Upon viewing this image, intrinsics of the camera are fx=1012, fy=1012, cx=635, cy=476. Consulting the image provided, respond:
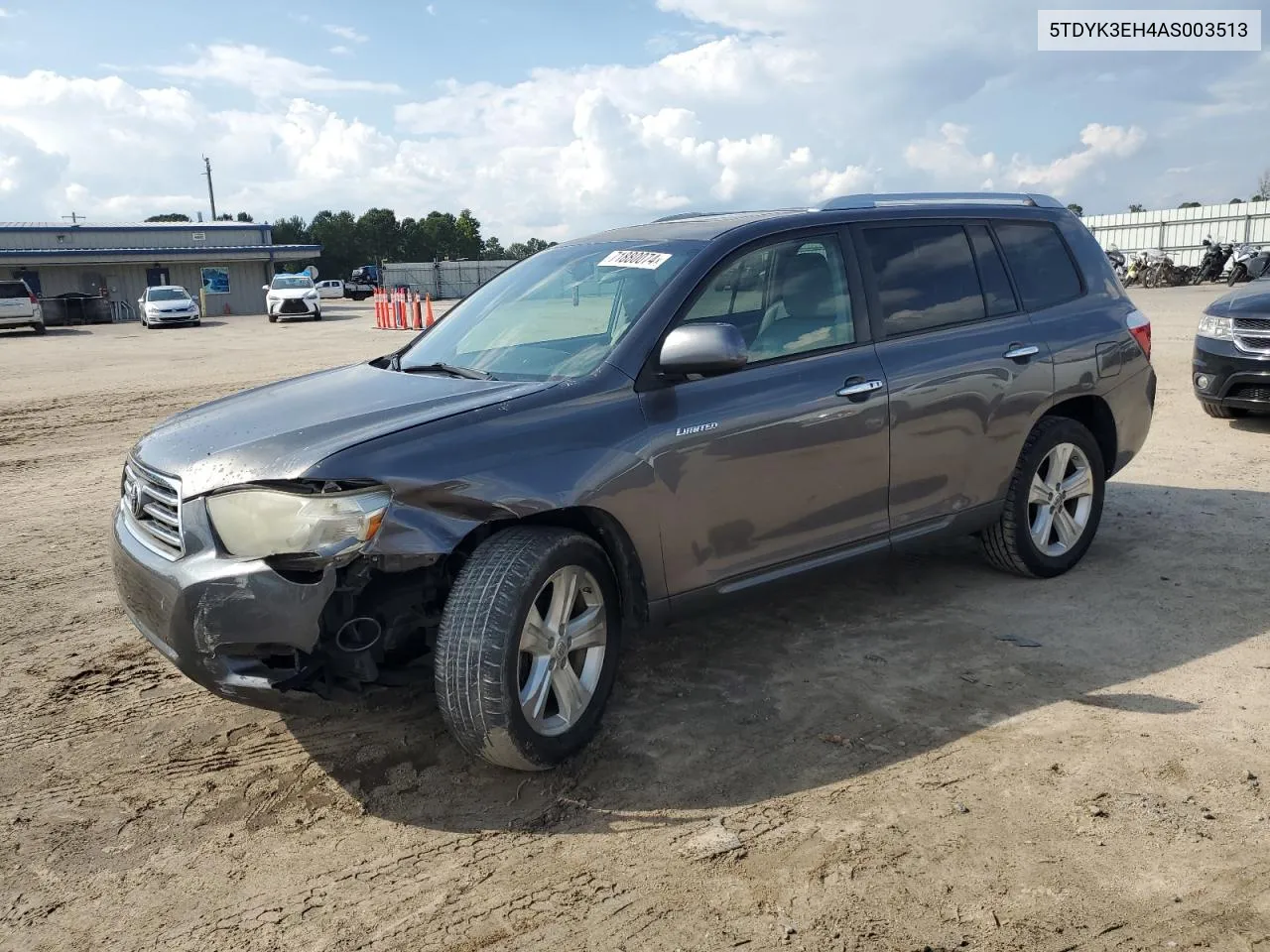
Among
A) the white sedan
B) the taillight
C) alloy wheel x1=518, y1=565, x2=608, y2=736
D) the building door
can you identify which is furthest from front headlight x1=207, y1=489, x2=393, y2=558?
the building door

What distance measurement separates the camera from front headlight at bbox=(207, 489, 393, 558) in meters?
3.01

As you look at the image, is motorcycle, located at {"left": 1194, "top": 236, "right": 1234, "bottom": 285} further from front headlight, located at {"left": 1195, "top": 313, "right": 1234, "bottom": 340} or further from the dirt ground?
the dirt ground

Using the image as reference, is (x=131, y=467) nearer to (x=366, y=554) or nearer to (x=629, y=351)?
(x=366, y=554)

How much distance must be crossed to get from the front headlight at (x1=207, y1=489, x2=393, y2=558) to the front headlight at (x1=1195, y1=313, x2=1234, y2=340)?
818cm

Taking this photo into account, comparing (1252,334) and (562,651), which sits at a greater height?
(1252,334)

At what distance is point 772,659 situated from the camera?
428cm

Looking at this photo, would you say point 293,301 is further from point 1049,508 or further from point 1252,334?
point 1049,508

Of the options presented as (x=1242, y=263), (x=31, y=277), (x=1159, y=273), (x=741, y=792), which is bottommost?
(x=741, y=792)

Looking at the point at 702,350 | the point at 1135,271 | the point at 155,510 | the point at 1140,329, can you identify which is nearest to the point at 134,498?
the point at 155,510

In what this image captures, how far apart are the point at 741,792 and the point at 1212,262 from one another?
38.6 metres

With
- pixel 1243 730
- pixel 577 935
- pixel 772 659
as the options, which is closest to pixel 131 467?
pixel 577 935

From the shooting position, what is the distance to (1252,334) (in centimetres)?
845

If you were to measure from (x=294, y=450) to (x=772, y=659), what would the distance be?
2171 mm

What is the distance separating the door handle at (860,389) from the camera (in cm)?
412
